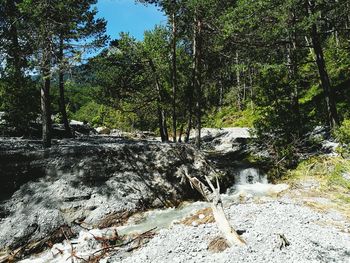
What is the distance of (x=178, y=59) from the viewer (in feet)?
75.2

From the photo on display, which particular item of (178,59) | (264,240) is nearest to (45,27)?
(178,59)

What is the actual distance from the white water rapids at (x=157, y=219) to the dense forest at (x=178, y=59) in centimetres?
183

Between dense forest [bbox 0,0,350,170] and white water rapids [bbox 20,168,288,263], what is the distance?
72.1 inches

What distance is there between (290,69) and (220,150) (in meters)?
9.37

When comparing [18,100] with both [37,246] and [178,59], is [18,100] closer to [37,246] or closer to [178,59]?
[178,59]

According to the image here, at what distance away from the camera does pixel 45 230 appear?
1069cm

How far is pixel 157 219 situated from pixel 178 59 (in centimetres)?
1359

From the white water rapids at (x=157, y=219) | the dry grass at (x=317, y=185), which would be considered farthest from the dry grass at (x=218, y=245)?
the dry grass at (x=317, y=185)

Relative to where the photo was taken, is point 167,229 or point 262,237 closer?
point 262,237

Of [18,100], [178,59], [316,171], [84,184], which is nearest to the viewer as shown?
[84,184]

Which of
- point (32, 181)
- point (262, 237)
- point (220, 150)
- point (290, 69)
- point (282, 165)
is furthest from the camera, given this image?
point (220, 150)

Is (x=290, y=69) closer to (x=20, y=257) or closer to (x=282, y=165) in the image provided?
(x=282, y=165)

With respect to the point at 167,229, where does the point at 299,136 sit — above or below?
above

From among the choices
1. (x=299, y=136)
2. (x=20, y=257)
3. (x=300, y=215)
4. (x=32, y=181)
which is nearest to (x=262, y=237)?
(x=300, y=215)
